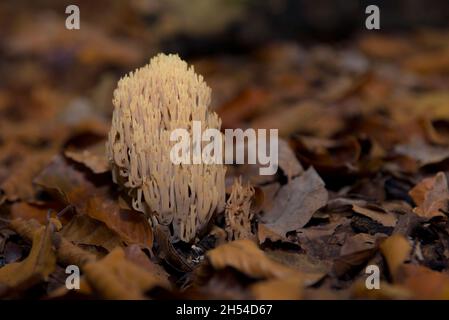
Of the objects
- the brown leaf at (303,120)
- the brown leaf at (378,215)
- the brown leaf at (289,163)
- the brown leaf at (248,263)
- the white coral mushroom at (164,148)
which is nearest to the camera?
the brown leaf at (248,263)

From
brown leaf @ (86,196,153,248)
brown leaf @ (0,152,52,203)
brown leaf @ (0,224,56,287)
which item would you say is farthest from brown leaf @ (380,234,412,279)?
brown leaf @ (0,152,52,203)

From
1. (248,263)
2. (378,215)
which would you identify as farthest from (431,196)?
(248,263)

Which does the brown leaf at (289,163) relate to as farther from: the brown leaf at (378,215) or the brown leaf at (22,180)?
the brown leaf at (22,180)

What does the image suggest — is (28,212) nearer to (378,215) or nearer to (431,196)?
(378,215)

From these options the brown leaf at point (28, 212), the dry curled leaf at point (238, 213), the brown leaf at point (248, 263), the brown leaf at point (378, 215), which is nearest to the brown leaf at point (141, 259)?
the brown leaf at point (248, 263)

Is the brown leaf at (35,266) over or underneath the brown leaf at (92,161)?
underneath
